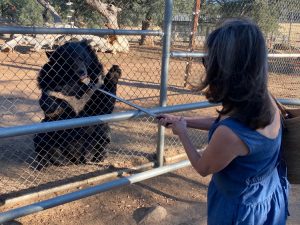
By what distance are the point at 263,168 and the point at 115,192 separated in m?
2.36

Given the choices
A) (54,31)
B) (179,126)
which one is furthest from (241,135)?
(54,31)

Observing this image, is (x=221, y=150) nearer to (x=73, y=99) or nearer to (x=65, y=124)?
(x=65, y=124)

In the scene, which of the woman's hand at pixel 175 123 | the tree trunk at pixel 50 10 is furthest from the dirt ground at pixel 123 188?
the tree trunk at pixel 50 10

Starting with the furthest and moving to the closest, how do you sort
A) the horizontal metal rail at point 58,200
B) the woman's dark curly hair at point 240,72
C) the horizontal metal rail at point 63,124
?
the horizontal metal rail at point 58,200
the horizontal metal rail at point 63,124
the woman's dark curly hair at point 240,72

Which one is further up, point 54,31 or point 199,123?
point 54,31

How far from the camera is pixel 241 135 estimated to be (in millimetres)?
1800

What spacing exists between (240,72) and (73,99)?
9.61 feet

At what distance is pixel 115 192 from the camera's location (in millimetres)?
4059

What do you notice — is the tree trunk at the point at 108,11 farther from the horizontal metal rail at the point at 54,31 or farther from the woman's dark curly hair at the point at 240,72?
the woman's dark curly hair at the point at 240,72

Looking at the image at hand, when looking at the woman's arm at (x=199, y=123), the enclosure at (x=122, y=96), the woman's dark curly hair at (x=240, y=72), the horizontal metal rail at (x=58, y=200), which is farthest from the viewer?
the enclosure at (x=122, y=96)


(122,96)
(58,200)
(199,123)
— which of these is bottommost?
(122,96)

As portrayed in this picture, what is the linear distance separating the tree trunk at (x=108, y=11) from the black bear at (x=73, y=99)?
8.38m

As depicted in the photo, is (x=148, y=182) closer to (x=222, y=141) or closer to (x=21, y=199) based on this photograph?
(x=21, y=199)

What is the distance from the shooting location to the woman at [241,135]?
1.72m
